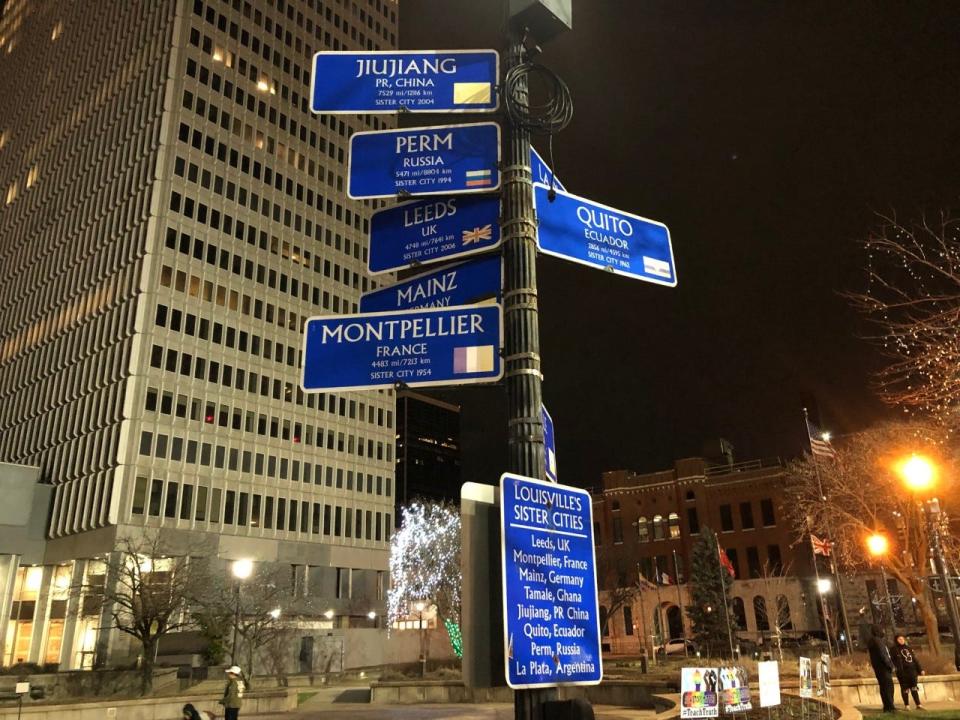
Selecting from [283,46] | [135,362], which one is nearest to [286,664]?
[135,362]

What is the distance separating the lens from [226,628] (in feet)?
152

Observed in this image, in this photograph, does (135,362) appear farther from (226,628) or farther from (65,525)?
(226,628)

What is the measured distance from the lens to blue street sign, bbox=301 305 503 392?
499 centimetres

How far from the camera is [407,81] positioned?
594 centimetres

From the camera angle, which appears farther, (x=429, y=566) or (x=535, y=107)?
(x=429, y=566)

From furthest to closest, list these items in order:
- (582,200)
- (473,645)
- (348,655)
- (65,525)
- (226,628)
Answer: (348,655) < (65,525) < (226,628) < (582,200) < (473,645)

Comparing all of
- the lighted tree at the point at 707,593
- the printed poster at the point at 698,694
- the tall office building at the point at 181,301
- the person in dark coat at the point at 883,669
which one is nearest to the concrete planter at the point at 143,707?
the printed poster at the point at 698,694

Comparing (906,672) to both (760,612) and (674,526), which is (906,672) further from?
(674,526)

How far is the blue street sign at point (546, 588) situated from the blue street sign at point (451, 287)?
170 cm

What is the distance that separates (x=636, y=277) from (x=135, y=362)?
200 feet

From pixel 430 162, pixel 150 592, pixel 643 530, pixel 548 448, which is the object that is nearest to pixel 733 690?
pixel 548 448

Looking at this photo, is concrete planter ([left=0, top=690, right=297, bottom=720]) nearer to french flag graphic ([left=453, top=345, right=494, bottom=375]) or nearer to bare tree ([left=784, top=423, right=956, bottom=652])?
french flag graphic ([left=453, top=345, right=494, bottom=375])

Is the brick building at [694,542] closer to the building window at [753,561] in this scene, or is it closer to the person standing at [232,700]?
the building window at [753,561]

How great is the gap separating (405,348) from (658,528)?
2827 inches
